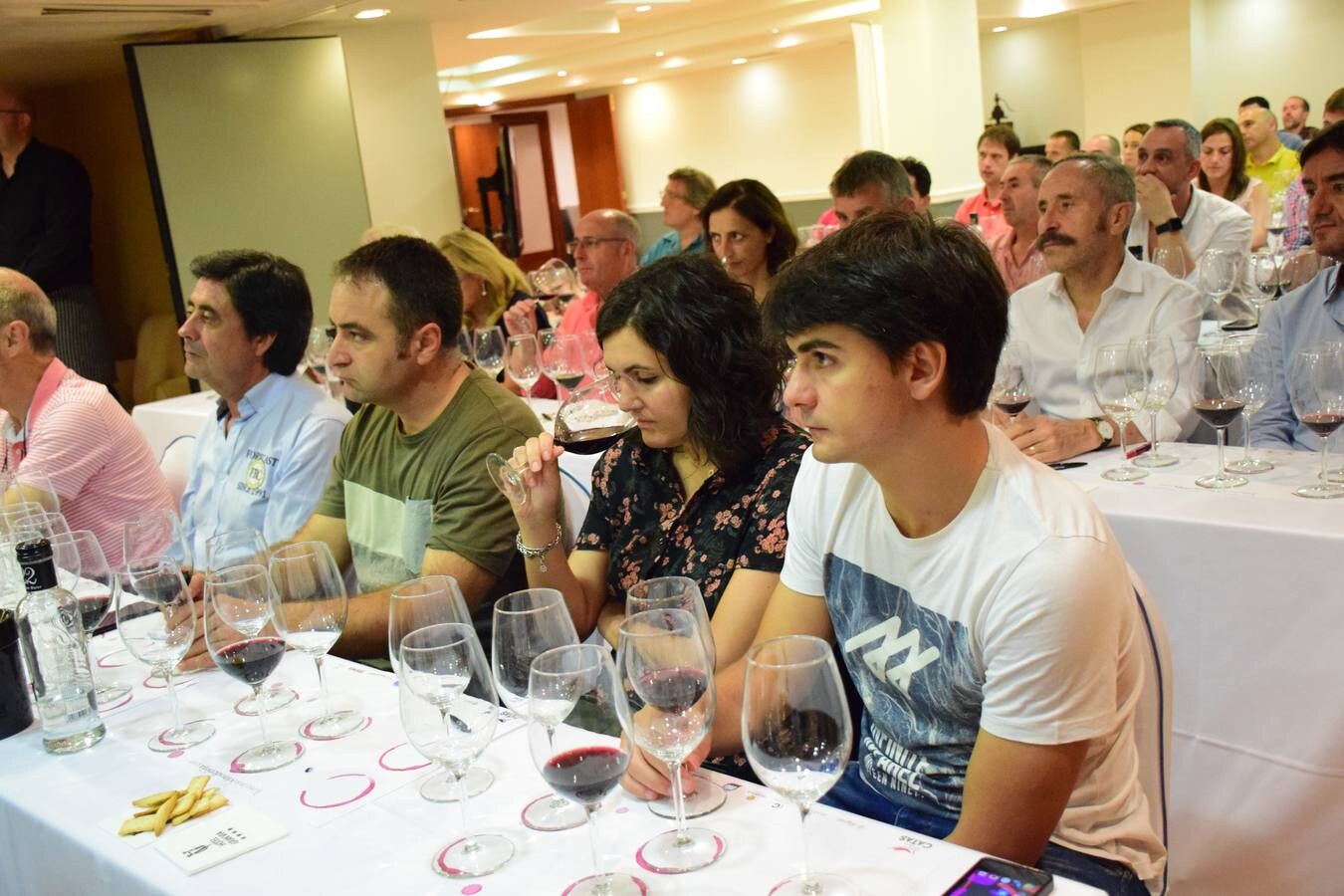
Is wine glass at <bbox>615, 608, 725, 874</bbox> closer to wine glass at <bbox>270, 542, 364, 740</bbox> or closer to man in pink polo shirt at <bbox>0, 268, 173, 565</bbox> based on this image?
wine glass at <bbox>270, 542, 364, 740</bbox>

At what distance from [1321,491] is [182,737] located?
6.24ft

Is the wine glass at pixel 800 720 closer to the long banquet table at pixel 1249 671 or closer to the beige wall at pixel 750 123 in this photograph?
the long banquet table at pixel 1249 671

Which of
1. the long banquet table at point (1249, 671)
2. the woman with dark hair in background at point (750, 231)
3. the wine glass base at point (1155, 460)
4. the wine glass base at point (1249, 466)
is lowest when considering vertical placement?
the long banquet table at point (1249, 671)

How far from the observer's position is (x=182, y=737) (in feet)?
5.12

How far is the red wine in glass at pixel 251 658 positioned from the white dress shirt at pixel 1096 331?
1.78m

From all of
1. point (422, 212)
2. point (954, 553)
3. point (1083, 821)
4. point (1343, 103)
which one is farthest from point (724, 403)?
point (1343, 103)

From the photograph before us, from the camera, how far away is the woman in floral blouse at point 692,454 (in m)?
1.83

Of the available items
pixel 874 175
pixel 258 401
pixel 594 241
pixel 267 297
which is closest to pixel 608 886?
pixel 258 401

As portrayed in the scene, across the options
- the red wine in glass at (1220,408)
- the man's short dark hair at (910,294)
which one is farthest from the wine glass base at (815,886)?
the red wine in glass at (1220,408)

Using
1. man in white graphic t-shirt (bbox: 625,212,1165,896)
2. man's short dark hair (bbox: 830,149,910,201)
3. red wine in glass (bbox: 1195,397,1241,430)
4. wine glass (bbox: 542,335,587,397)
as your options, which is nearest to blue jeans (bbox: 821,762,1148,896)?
man in white graphic t-shirt (bbox: 625,212,1165,896)

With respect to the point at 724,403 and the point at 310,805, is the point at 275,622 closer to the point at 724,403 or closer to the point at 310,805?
the point at 310,805

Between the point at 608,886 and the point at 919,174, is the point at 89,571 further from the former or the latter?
the point at 919,174

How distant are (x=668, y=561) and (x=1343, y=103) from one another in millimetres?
6648

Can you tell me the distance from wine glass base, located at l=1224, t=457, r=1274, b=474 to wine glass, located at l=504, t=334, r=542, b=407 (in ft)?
6.98
